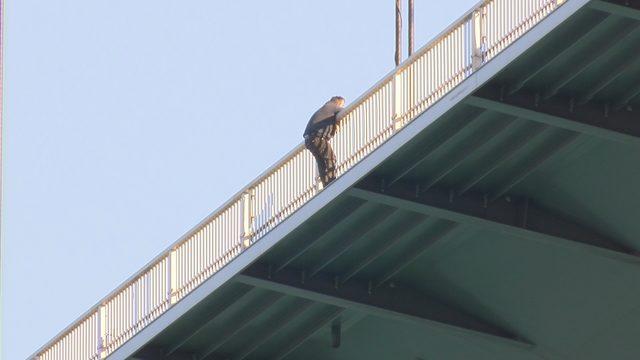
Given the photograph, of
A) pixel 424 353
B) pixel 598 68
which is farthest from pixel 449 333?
pixel 598 68

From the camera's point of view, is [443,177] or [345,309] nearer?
[443,177]

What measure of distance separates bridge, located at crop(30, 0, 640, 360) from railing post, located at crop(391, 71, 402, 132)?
1.2 inches

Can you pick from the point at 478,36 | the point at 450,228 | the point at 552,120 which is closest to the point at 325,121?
the point at 450,228

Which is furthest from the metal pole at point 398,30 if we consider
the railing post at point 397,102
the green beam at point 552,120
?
the green beam at point 552,120

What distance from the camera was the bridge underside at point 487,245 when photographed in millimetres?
34688

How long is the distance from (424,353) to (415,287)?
4.69 ft

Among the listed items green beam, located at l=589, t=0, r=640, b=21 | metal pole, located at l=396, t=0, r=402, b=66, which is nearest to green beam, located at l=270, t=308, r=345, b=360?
metal pole, located at l=396, t=0, r=402, b=66

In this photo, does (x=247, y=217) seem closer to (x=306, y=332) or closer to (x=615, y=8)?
(x=306, y=332)

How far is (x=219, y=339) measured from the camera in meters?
40.1

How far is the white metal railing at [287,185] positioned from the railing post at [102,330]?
0.05ft

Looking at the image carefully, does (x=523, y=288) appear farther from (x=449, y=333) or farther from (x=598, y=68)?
(x=598, y=68)

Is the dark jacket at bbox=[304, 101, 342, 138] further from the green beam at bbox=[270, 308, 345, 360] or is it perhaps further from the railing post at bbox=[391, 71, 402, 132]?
the green beam at bbox=[270, 308, 345, 360]

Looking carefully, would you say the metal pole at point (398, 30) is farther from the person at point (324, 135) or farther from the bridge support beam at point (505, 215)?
the bridge support beam at point (505, 215)

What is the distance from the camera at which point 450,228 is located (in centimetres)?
3784
